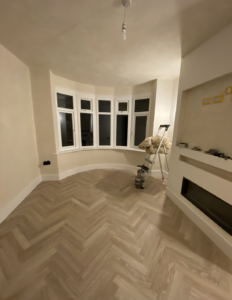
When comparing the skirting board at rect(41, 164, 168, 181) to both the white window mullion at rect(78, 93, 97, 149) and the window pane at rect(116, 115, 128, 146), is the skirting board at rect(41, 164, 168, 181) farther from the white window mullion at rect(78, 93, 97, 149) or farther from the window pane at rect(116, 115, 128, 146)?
the window pane at rect(116, 115, 128, 146)

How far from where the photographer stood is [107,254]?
1296mm

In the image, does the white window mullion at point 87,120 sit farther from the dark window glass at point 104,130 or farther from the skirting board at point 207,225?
the skirting board at point 207,225

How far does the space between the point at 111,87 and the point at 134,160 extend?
239 centimetres

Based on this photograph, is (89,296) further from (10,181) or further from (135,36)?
(135,36)

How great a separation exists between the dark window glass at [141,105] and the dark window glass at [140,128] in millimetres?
236

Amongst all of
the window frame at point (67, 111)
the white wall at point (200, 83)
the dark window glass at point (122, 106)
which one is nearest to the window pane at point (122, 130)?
the dark window glass at point (122, 106)

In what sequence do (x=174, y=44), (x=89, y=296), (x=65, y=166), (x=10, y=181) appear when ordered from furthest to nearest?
(x=65, y=166) → (x=10, y=181) → (x=174, y=44) → (x=89, y=296)

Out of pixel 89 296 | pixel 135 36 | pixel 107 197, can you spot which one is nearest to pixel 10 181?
pixel 107 197

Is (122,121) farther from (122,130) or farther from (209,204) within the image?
(209,204)

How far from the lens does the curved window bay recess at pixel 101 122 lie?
3201 millimetres

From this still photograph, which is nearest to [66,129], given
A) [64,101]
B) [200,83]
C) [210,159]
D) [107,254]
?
[64,101]

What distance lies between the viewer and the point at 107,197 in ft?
7.66

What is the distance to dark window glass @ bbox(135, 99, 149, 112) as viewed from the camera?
3416 mm

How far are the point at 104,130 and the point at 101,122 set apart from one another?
0.91 feet
